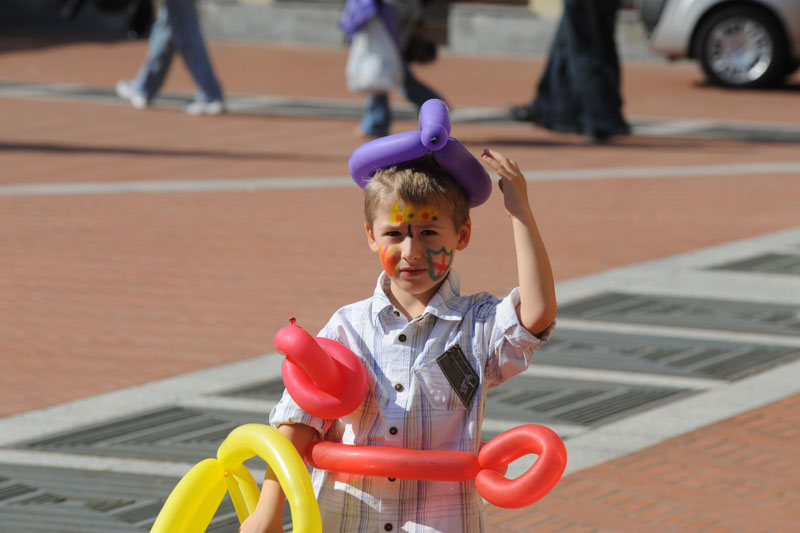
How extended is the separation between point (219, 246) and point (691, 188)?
4199mm

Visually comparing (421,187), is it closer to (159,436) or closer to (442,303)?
(442,303)

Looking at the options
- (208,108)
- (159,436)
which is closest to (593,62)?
(208,108)

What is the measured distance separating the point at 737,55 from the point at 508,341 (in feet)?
52.1

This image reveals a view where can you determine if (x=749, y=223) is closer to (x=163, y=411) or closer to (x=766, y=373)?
(x=766, y=373)

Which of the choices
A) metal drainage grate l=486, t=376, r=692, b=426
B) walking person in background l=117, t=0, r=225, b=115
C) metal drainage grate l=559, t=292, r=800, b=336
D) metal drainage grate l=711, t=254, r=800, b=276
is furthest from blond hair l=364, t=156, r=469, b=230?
walking person in background l=117, t=0, r=225, b=115

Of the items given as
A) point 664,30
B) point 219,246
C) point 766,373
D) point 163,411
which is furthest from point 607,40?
point 163,411

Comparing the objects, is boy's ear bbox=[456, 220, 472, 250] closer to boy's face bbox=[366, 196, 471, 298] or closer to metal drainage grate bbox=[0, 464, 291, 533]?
boy's face bbox=[366, 196, 471, 298]

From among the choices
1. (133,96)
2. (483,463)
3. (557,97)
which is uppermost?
(483,463)

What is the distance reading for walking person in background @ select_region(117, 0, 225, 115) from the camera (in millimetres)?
14844

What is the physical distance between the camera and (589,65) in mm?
13539

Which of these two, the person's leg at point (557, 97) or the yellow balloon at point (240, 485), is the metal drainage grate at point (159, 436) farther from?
the person's leg at point (557, 97)

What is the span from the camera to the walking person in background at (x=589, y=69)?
530 inches

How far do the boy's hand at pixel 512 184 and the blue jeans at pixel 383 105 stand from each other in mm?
9890

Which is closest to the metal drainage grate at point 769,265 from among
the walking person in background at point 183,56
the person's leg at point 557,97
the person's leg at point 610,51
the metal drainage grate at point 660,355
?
the metal drainage grate at point 660,355
